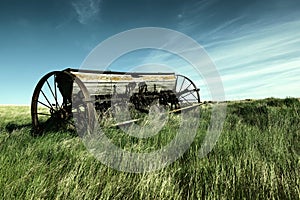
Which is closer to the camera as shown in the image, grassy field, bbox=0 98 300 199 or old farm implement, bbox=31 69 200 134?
grassy field, bbox=0 98 300 199

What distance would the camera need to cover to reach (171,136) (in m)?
4.60

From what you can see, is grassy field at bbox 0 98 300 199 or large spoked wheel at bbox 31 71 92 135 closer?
grassy field at bbox 0 98 300 199

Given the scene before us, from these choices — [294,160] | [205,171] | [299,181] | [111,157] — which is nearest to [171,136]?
[111,157]

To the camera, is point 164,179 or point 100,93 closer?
point 164,179

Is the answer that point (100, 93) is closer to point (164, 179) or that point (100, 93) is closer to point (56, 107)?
point (56, 107)

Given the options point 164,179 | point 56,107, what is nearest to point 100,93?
point 56,107

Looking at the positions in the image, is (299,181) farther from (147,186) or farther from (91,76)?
(91,76)

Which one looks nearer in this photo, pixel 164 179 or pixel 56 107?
pixel 164 179

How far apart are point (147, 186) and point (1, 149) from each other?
3196 mm

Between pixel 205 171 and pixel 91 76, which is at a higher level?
pixel 91 76

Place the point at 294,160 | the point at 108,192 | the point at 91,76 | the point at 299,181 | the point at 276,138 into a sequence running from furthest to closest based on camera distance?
the point at 91,76 → the point at 276,138 → the point at 294,160 → the point at 299,181 → the point at 108,192

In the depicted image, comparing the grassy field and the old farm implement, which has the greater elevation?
the old farm implement

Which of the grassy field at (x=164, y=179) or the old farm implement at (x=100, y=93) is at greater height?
the old farm implement at (x=100, y=93)

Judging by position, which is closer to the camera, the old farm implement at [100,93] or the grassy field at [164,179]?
the grassy field at [164,179]
